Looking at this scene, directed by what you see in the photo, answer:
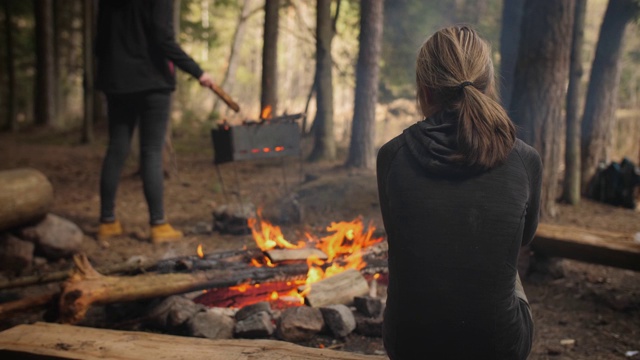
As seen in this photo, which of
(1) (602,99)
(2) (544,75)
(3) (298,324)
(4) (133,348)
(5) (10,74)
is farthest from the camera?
(5) (10,74)

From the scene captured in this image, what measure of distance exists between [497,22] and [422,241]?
1205cm

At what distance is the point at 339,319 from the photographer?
3463 millimetres

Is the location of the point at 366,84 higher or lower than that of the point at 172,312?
higher

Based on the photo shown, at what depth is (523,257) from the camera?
4.70 m

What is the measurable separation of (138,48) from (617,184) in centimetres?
692

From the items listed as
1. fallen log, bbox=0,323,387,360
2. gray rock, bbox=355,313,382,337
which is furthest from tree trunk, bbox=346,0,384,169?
fallen log, bbox=0,323,387,360

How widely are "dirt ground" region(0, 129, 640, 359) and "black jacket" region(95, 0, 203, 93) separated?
154cm

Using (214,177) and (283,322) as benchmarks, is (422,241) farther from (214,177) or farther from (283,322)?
(214,177)

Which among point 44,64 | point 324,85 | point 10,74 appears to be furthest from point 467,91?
point 10,74

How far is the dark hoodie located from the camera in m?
1.88

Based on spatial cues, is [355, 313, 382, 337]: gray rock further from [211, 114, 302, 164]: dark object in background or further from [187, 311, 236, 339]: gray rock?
[211, 114, 302, 164]: dark object in background

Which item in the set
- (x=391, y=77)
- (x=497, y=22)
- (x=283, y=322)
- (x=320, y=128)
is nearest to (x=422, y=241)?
(x=283, y=322)

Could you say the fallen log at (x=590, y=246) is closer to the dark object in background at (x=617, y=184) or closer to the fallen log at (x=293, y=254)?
the fallen log at (x=293, y=254)

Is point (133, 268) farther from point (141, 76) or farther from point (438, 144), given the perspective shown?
point (438, 144)
